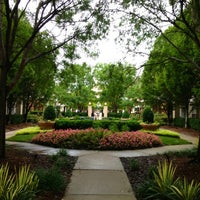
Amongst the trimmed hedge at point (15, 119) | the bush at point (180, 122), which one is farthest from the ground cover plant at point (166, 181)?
the trimmed hedge at point (15, 119)

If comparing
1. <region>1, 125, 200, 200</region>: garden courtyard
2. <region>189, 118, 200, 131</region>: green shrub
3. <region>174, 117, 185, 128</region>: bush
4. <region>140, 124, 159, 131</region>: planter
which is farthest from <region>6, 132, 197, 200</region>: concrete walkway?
<region>174, 117, 185, 128</region>: bush

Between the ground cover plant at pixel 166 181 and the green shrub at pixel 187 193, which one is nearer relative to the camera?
the green shrub at pixel 187 193

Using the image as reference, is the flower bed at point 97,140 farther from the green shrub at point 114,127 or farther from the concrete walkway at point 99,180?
the green shrub at point 114,127

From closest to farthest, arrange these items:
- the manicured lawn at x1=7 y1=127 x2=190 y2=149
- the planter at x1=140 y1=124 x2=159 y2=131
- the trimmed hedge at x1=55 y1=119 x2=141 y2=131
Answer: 1. the manicured lawn at x1=7 y1=127 x2=190 y2=149
2. the trimmed hedge at x1=55 y1=119 x2=141 y2=131
3. the planter at x1=140 y1=124 x2=159 y2=131

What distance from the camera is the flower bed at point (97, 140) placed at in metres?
14.3

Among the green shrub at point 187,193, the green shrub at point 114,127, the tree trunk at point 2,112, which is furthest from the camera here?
the green shrub at point 114,127

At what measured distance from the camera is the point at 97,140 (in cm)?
1456

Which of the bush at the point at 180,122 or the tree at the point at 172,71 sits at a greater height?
the tree at the point at 172,71

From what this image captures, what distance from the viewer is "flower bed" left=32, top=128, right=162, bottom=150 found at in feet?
46.9

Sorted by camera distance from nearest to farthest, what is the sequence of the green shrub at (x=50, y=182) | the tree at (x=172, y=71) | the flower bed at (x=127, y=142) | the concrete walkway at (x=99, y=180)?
the concrete walkway at (x=99, y=180)
the green shrub at (x=50, y=182)
the tree at (x=172, y=71)
the flower bed at (x=127, y=142)

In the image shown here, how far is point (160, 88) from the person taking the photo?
32.2 m

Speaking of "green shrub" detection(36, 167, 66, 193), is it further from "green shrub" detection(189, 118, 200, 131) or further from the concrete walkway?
"green shrub" detection(189, 118, 200, 131)

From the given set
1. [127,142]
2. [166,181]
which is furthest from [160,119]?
[166,181]

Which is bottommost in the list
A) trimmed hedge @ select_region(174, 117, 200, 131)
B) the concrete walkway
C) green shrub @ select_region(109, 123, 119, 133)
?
the concrete walkway
